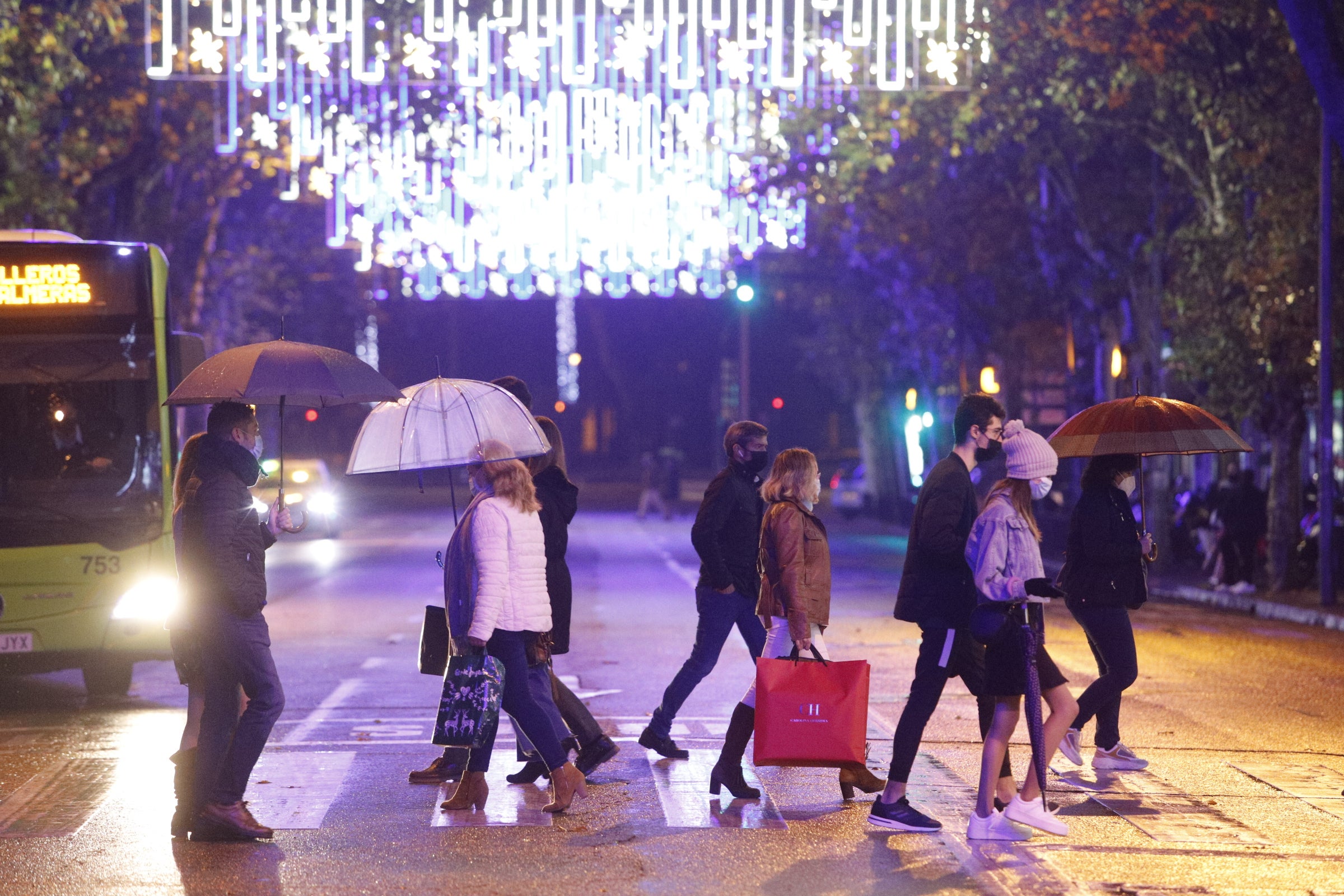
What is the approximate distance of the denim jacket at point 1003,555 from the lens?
7.21m

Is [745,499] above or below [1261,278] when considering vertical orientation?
below

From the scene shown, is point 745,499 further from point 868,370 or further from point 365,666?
point 868,370

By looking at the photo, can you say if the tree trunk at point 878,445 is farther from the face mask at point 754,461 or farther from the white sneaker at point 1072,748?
the face mask at point 754,461

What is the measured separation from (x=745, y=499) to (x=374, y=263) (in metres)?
45.7

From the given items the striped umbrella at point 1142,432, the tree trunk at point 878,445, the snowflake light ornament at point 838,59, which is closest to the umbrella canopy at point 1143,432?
the striped umbrella at point 1142,432

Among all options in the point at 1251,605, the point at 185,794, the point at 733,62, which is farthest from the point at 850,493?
the point at 185,794

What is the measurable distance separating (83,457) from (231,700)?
4861mm

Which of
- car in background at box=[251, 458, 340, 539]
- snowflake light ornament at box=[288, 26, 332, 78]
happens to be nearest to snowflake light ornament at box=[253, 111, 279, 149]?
snowflake light ornament at box=[288, 26, 332, 78]

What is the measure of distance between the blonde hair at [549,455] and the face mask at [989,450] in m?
2.15

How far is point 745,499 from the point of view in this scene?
8.93 meters

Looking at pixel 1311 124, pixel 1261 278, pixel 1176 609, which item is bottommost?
pixel 1176 609

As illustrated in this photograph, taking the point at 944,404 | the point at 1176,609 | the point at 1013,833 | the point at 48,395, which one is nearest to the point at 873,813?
the point at 1013,833

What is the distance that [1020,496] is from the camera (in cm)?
735

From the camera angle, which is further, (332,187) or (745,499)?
(332,187)
